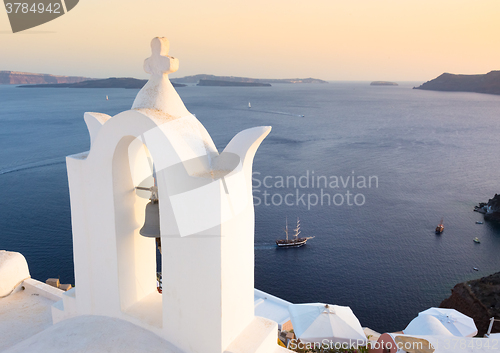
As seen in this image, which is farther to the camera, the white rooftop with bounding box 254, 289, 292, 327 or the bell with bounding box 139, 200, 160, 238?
the white rooftop with bounding box 254, 289, 292, 327

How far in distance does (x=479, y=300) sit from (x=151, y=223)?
2660cm

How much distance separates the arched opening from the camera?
4.39m

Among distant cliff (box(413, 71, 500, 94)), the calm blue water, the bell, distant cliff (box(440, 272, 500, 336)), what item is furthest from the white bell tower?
distant cliff (box(413, 71, 500, 94))

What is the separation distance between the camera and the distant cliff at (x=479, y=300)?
2249cm

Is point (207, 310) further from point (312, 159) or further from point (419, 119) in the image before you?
point (419, 119)

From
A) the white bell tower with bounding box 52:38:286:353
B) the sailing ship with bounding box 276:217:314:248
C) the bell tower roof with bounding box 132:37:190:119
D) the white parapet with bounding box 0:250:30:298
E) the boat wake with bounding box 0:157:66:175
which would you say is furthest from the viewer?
→ the boat wake with bounding box 0:157:66:175

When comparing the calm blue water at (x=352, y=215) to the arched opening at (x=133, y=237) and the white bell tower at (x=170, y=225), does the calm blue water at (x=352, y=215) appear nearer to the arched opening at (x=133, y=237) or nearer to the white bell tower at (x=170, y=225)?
the arched opening at (x=133, y=237)

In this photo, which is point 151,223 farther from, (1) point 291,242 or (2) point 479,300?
(1) point 291,242

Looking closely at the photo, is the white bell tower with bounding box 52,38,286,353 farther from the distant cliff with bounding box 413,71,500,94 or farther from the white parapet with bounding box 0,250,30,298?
Answer: the distant cliff with bounding box 413,71,500,94

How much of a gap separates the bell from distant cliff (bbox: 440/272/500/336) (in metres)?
24.9

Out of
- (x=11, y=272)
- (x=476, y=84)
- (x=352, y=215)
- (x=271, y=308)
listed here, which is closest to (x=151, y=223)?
(x=11, y=272)

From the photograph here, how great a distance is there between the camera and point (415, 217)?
39.2m

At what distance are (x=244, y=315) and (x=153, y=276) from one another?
1.46 m

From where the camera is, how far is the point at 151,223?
4.35 m
